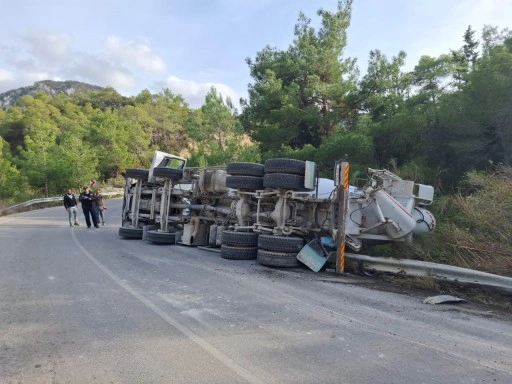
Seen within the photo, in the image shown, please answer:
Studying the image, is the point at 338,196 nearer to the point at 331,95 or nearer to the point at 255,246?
the point at 255,246

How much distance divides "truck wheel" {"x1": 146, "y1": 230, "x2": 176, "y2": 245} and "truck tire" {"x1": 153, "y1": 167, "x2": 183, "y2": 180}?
1.43 metres

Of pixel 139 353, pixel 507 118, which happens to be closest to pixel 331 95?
pixel 507 118

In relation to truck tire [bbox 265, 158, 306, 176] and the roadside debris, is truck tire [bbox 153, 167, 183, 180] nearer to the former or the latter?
truck tire [bbox 265, 158, 306, 176]

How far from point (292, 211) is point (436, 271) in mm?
2824

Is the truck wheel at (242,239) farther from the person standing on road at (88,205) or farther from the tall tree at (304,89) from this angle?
A: the tall tree at (304,89)

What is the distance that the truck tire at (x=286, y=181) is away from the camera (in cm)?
796

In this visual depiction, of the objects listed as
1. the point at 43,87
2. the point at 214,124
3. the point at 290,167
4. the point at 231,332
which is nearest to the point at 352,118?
the point at 290,167

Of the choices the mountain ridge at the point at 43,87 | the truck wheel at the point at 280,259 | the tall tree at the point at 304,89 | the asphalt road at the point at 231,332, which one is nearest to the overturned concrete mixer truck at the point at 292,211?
the truck wheel at the point at 280,259

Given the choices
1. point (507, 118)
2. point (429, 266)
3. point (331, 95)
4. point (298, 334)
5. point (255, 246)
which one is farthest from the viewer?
point (331, 95)

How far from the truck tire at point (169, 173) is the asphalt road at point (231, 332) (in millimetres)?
4344

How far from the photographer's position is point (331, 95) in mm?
19812

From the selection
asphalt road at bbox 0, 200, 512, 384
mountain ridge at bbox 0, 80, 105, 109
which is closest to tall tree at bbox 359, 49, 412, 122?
asphalt road at bbox 0, 200, 512, 384

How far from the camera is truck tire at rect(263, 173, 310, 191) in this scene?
796 cm

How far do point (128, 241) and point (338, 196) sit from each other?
21.1 feet
